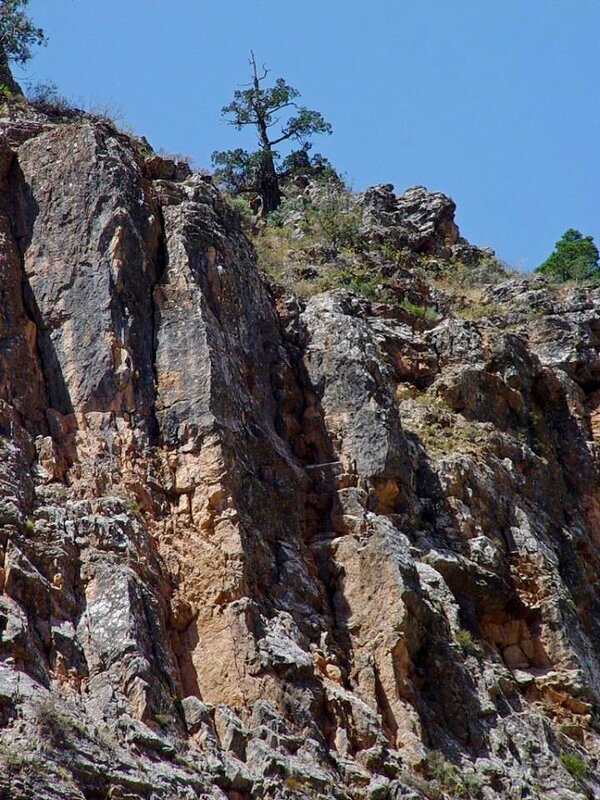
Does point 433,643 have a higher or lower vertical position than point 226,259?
lower

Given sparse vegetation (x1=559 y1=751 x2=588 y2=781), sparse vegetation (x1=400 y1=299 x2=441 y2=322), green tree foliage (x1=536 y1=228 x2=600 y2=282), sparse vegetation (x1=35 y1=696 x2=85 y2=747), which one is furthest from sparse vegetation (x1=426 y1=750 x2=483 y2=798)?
green tree foliage (x1=536 y1=228 x2=600 y2=282)

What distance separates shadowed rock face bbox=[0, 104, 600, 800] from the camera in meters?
15.8

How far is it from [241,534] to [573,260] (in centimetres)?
2984

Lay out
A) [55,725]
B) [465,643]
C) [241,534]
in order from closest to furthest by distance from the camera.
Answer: [55,725], [241,534], [465,643]

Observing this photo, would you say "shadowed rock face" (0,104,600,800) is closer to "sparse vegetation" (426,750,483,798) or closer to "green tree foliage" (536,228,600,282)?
"sparse vegetation" (426,750,483,798)

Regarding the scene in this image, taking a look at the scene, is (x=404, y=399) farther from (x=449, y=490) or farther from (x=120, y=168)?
(x=120, y=168)

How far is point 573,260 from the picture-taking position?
45.9m

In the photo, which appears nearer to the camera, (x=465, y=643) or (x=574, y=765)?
(x=574, y=765)

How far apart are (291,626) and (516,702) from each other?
4251 millimetres

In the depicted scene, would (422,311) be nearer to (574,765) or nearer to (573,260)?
(574,765)

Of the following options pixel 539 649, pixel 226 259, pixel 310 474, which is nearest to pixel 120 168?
pixel 226 259

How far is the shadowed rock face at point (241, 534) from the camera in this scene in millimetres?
15789

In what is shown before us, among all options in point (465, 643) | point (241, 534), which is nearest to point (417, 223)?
point (465, 643)

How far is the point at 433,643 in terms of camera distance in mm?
19922
